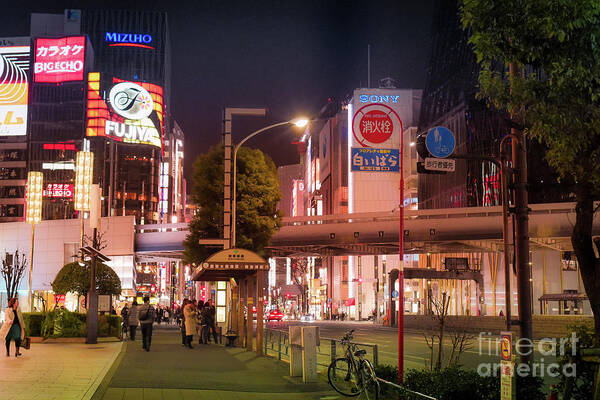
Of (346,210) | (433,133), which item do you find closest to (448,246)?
(433,133)

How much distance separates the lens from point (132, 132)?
140375mm

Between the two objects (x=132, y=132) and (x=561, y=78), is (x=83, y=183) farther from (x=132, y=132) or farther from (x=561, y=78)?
(x=132, y=132)

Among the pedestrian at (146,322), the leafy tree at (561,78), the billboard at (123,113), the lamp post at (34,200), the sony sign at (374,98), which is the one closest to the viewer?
the leafy tree at (561,78)

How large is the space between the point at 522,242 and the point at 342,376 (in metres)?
5.14

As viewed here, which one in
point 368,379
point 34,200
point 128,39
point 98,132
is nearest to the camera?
point 368,379

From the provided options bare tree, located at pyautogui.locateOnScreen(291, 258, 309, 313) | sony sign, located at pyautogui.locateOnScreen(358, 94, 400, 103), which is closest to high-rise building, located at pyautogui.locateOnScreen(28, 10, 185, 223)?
bare tree, located at pyautogui.locateOnScreen(291, 258, 309, 313)

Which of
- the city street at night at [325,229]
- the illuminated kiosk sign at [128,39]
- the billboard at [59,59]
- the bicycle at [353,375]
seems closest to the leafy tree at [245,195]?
the city street at night at [325,229]

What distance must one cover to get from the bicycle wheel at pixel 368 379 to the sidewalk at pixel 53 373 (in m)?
5.00

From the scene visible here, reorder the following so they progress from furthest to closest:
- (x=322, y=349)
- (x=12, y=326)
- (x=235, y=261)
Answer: (x=235, y=261), (x=322, y=349), (x=12, y=326)

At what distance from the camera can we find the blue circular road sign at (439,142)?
13477 millimetres

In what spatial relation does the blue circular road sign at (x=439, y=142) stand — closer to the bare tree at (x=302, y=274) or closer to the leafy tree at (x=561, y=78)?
the leafy tree at (x=561, y=78)

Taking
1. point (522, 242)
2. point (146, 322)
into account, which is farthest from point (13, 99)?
point (522, 242)

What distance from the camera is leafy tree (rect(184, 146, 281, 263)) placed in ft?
124

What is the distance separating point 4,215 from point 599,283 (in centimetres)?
13450
